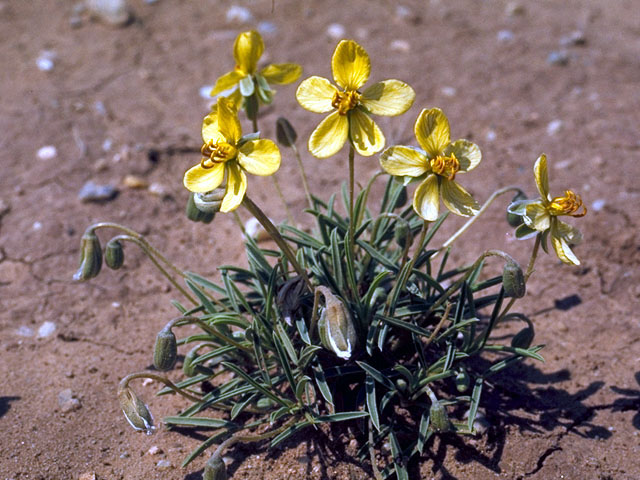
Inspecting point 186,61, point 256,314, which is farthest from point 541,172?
point 186,61

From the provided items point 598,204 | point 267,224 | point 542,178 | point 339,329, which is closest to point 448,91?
point 598,204

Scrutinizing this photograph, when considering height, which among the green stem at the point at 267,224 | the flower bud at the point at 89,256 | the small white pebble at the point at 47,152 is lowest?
the small white pebble at the point at 47,152

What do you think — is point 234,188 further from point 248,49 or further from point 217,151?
point 248,49

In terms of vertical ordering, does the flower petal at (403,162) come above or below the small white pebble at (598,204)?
above

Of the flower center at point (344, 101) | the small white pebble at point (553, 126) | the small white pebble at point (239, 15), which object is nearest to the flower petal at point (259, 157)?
the flower center at point (344, 101)

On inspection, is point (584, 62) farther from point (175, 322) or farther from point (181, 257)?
point (175, 322)

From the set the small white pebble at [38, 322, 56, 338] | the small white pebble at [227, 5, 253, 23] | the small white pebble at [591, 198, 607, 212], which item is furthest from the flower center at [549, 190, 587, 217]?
the small white pebble at [227, 5, 253, 23]

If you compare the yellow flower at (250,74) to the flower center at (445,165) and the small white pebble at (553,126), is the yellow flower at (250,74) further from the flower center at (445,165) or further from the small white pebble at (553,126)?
the small white pebble at (553,126)
